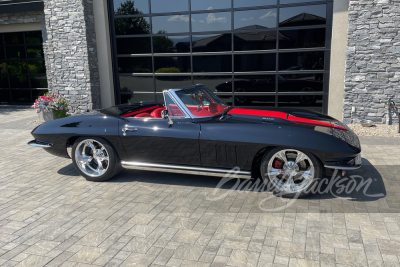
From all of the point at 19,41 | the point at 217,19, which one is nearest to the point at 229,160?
the point at 217,19

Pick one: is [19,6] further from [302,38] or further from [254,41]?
[302,38]

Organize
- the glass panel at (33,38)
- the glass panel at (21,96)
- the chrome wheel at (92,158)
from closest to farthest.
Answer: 1. the chrome wheel at (92,158)
2. the glass panel at (33,38)
3. the glass panel at (21,96)

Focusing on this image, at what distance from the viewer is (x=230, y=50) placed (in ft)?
32.6

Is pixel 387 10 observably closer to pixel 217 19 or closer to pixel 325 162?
pixel 217 19

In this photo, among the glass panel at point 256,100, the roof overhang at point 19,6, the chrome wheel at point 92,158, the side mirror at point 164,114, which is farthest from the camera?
the roof overhang at point 19,6

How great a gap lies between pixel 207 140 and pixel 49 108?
7.04 metres

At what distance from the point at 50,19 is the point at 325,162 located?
31.8 feet

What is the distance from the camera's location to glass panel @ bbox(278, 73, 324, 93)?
9391 mm

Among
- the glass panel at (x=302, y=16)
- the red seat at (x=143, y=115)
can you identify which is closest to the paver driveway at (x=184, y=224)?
the red seat at (x=143, y=115)

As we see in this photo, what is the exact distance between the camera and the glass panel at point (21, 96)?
13688mm

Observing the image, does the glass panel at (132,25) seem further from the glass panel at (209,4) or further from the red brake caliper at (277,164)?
the red brake caliper at (277,164)

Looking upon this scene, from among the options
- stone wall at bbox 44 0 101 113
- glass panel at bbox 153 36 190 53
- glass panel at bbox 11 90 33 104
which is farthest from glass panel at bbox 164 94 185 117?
glass panel at bbox 11 90 33 104

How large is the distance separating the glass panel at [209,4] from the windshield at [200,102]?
17.6 ft

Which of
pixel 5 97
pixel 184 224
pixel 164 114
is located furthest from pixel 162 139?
pixel 5 97
